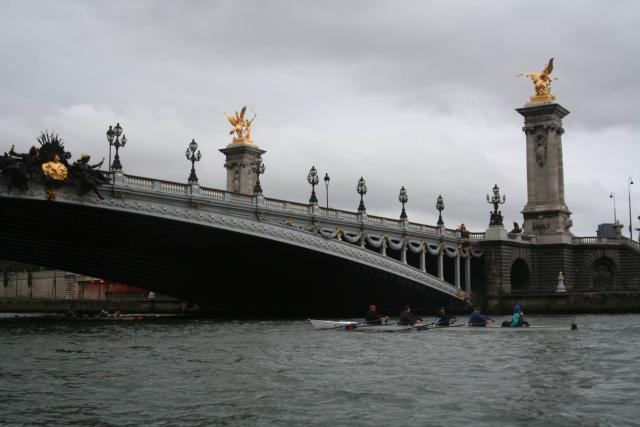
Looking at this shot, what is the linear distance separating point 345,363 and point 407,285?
43563mm

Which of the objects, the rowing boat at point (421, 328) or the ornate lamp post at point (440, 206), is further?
the ornate lamp post at point (440, 206)

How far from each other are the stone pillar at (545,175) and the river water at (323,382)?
4890 centimetres

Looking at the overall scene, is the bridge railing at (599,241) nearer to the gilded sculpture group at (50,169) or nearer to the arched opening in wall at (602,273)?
the arched opening in wall at (602,273)

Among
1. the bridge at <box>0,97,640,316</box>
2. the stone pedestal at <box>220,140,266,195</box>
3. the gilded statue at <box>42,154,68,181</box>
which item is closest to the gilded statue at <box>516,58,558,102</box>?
the bridge at <box>0,97,640,316</box>

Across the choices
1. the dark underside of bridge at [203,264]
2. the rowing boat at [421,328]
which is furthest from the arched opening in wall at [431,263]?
the rowing boat at [421,328]

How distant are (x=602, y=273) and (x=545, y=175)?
18.5 meters

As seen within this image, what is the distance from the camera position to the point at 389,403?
21266 mm

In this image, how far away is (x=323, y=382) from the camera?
82.0 ft

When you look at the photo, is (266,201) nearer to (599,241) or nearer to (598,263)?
(599,241)

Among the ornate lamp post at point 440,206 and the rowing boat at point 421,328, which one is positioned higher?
the ornate lamp post at point 440,206

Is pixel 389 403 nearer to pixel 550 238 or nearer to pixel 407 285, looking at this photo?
pixel 407 285

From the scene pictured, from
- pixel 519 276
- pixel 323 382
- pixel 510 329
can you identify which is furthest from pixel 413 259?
pixel 323 382

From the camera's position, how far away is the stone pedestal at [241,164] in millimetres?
97375

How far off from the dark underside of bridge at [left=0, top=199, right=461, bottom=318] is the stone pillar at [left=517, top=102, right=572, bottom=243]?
49.7ft
